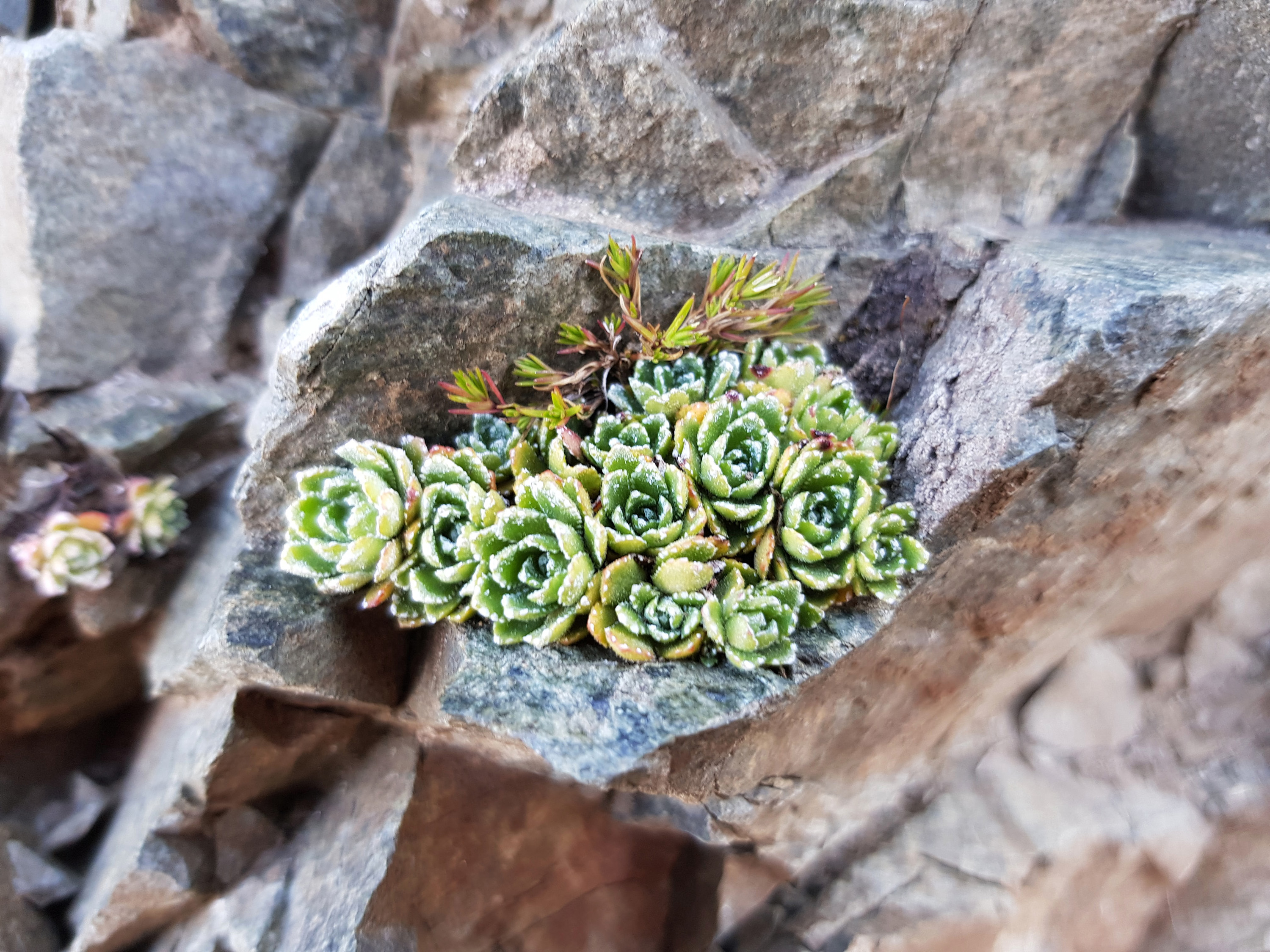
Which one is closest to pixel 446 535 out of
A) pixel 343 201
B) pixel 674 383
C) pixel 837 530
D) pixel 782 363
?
pixel 674 383

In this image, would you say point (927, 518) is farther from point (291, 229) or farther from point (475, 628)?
point (291, 229)

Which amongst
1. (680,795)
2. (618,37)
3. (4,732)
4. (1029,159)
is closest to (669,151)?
→ (618,37)

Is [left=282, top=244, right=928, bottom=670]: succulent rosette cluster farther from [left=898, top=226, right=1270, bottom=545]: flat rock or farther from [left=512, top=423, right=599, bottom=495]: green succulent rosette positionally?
[left=898, top=226, right=1270, bottom=545]: flat rock

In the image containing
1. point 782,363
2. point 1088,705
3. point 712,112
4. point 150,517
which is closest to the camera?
point 782,363

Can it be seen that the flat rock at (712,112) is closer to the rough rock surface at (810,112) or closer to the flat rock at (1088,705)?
the rough rock surface at (810,112)

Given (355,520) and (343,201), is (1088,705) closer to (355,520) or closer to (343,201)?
(355,520)

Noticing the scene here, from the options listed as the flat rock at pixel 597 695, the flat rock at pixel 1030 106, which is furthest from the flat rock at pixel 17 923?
the flat rock at pixel 1030 106

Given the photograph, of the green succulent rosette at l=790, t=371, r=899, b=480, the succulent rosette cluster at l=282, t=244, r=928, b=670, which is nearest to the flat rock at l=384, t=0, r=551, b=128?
the succulent rosette cluster at l=282, t=244, r=928, b=670
